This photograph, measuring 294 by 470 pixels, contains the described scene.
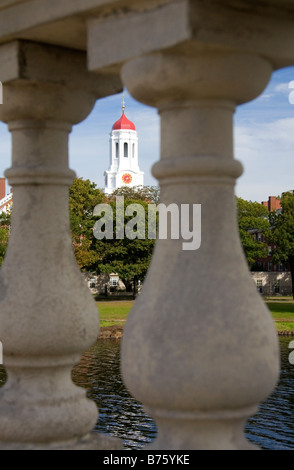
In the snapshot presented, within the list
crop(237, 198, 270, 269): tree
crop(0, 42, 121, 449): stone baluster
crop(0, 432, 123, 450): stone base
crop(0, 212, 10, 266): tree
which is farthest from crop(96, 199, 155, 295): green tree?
crop(0, 432, 123, 450): stone base

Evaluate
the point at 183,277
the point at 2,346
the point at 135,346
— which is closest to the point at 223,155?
the point at 183,277

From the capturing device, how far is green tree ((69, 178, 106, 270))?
2494 inches

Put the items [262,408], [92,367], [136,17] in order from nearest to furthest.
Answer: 1. [136,17]
2. [262,408]
3. [92,367]

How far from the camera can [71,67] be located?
152 inches

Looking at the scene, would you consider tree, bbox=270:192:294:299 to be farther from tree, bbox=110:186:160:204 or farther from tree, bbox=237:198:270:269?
tree, bbox=110:186:160:204

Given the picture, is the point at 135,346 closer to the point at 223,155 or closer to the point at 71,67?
the point at 223,155

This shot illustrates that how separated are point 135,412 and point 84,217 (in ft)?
149

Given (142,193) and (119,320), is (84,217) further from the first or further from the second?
(119,320)

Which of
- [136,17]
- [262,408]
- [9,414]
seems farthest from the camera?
[262,408]

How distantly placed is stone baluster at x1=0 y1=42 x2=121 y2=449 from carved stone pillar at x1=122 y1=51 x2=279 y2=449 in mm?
786

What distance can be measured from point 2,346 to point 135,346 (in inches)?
42.2

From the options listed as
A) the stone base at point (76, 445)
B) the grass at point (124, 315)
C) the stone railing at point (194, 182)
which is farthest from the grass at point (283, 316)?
the stone railing at point (194, 182)

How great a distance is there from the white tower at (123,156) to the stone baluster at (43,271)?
141088mm
